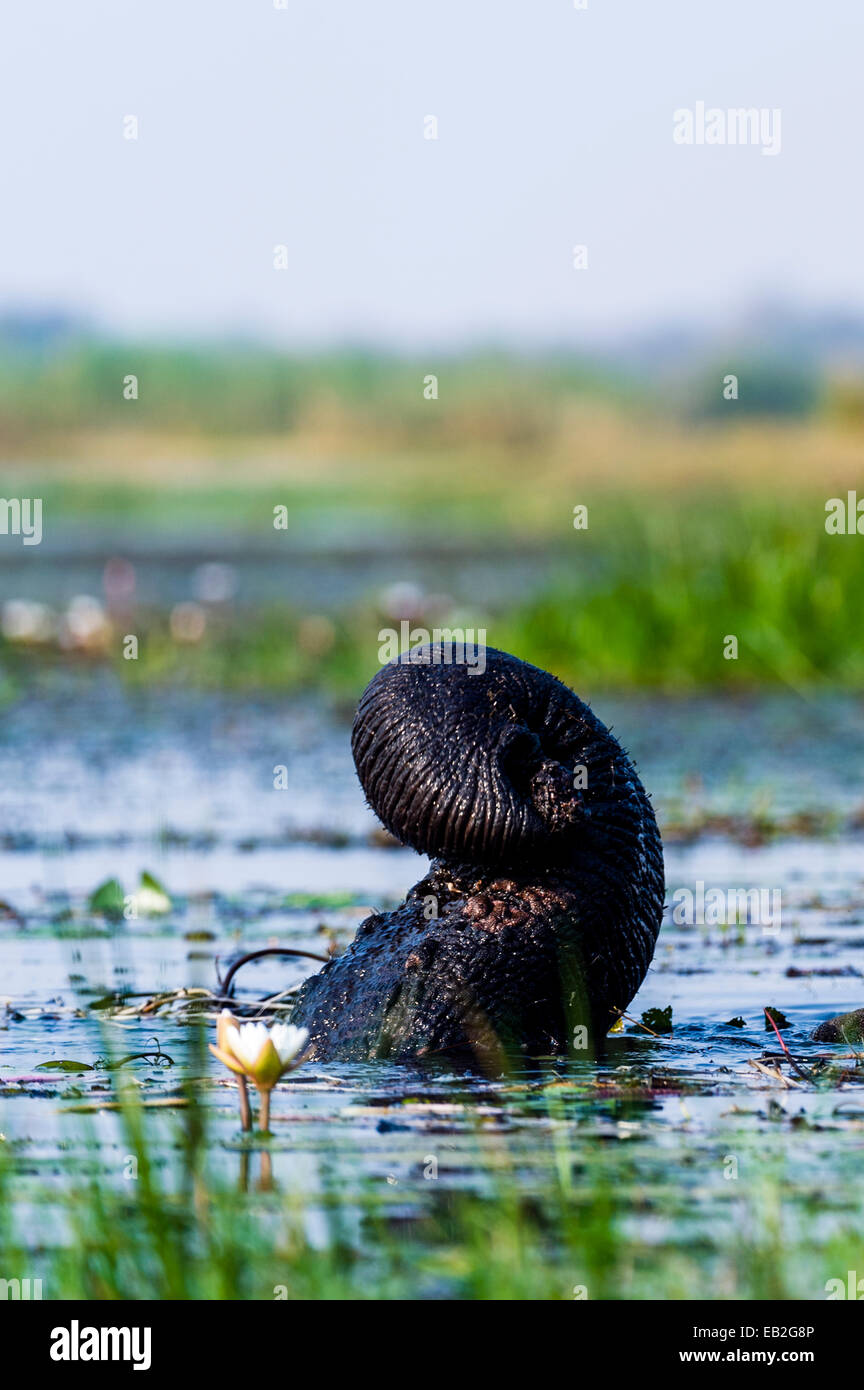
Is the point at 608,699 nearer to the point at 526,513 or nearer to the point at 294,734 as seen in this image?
the point at 294,734

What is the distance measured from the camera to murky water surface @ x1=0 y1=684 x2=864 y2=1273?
553cm

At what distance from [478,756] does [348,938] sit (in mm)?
2068

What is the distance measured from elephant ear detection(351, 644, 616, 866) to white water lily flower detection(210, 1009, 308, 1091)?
1431 millimetres

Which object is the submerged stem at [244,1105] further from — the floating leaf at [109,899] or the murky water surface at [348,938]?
the floating leaf at [109,899]

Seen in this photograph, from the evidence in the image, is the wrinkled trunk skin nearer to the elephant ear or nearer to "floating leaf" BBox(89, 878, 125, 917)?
the elephant ear

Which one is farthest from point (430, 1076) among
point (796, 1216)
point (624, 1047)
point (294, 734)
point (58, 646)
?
point (58, 646)

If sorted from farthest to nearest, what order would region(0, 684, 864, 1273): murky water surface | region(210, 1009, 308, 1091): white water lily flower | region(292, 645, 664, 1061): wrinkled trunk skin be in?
region(292, 645, 664, 1061): wrinkled trunk skin → region(0, 684, 864, 1273): murky water surface → region(210, 1009, 308, 1091): white water lily flower

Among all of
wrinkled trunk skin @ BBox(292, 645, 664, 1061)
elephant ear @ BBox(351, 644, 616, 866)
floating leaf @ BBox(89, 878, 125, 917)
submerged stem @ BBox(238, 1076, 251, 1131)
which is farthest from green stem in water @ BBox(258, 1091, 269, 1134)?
floating leaf @ BBox(89, 878, 125, 917)

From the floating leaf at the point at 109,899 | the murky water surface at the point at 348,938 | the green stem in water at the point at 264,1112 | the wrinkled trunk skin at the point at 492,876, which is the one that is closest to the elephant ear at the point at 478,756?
the wrinkled trunk skin at the point at 492,876

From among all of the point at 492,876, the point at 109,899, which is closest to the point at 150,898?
the point at 109,899

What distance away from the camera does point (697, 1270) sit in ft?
14.9

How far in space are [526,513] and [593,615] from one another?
2489 cm

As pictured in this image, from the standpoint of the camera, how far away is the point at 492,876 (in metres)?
6.84

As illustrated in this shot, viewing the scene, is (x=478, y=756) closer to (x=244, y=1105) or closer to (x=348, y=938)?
(x=244, y=1105)
